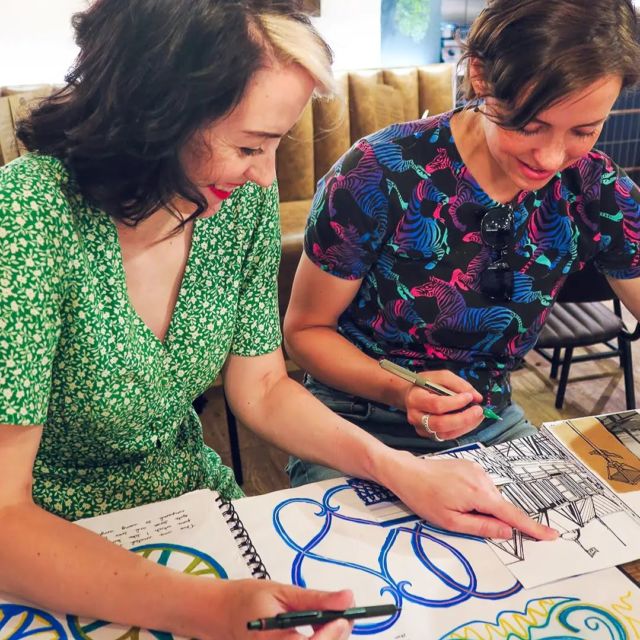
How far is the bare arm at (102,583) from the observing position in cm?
67

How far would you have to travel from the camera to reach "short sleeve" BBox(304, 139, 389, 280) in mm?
1135

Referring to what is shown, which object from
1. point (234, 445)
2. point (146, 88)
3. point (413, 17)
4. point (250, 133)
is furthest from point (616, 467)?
point (413, 17)

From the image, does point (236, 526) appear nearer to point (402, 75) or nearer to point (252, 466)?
point (252, 466)

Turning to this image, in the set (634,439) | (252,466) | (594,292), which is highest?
(634,439)

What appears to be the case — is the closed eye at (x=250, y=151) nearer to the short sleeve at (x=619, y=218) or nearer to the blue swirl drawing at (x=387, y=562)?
the blue swirl drawing at (x=387, y=562)

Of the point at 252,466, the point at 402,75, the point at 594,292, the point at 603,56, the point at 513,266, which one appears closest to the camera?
the point at 603,56

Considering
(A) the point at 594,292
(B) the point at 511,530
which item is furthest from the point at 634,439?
(A) the point at 594,292

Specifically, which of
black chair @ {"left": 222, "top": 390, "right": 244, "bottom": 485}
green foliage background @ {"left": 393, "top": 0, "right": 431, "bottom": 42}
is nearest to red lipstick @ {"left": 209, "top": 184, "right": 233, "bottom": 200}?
black chair @ {"left": 222, "top": 390, "right": 244, "bottom": 485}

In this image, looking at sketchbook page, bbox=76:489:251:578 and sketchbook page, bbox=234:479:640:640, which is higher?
sketchbook page, bbox=76:489:251:578

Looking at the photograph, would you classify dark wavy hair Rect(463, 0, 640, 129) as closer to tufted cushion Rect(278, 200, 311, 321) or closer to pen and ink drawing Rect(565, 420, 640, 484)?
pen and ink drawing Rect(565, 420, 640, 484)

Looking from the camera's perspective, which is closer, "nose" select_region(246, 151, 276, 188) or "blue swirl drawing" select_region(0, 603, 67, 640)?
"blue swirl drawing" select_region(0, 603, 67, 640)

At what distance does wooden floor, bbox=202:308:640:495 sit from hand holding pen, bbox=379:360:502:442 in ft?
3.78

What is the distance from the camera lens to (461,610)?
722 millimetres

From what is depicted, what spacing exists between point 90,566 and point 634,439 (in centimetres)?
74
